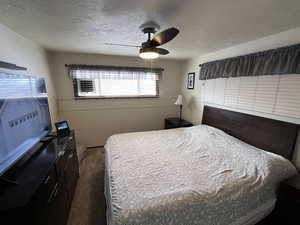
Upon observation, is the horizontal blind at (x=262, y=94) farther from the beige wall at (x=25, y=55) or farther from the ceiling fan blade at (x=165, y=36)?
the beige wall at (x=25, y=55)

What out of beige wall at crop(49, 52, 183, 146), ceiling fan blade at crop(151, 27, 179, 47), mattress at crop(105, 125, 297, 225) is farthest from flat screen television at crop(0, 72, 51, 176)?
ceiling fan blade at crop(151, 27, 179, 47)

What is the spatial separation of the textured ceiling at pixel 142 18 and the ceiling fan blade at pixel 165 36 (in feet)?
0.52

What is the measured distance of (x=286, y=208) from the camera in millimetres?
1376

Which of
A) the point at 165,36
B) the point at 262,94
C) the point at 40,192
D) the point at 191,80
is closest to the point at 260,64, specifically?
the point at 262,94

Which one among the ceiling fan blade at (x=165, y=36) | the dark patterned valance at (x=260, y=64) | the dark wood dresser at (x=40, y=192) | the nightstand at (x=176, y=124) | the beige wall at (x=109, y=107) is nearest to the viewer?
the dark wood dresser at (x=40, y=192)

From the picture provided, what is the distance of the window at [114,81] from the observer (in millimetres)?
3102

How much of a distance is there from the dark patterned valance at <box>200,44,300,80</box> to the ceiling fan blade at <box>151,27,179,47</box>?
4.46ft

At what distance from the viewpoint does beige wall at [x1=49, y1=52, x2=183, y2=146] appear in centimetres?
302

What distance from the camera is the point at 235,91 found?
2.31m

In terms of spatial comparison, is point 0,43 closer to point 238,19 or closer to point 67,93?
point 67,93

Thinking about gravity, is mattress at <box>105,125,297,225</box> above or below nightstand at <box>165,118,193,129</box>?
below

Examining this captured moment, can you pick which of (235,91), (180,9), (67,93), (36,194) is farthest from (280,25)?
(67,93)

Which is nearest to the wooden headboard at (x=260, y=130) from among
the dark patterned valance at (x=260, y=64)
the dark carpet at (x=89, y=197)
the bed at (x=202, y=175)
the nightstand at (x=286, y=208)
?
the bed at (x=202, y=175)

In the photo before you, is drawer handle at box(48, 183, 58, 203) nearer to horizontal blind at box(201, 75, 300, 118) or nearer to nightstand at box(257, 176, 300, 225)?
nightstand at box(257, 176, 300, 225)
